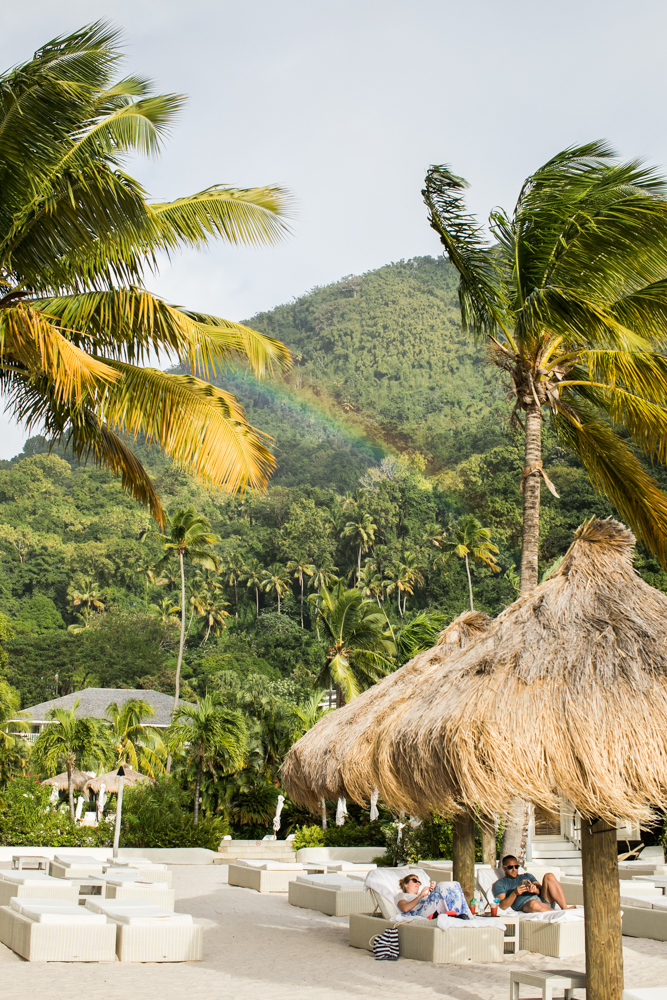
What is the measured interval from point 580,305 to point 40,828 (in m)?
13.6

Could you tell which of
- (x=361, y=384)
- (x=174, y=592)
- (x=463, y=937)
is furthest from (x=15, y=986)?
(x=361, y=384)

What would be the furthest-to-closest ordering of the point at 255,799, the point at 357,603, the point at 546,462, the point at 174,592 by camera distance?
1. the point at 174,592
2. the point at 546,462
3. the point at 357,603
4. the point at 255,799

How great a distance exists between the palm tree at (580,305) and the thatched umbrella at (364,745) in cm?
143

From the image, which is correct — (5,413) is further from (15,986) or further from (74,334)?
(15,986)

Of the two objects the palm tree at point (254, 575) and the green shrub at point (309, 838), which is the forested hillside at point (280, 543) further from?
the green shrub at point (309, 838)

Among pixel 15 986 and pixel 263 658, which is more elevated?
pixel 263 658

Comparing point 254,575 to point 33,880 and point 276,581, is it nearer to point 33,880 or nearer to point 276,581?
point 276,581

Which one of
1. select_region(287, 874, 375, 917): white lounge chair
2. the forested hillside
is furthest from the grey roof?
select_region(287, 874, 375, 917): white lounge chair

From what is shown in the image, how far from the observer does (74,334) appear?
21.7ft

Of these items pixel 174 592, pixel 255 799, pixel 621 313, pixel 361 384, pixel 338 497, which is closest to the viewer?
pixel 621 313

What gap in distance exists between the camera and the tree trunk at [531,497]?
9.68 metres

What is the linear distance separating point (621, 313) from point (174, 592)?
5536cm

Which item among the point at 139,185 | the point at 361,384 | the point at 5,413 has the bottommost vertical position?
the point at 5,413

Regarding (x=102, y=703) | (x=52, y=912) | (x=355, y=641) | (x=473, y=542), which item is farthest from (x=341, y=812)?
A: (x=473, y=542)
